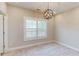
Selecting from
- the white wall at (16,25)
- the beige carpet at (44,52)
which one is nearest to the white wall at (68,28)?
the beige carpet at (44,52)

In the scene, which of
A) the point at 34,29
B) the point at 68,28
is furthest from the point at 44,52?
the point at 68,28

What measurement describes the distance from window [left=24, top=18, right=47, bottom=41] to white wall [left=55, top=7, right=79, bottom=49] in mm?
806

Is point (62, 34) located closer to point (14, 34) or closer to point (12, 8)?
point (14, 34)

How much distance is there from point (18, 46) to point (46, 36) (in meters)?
1.81

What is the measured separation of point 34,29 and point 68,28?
169 centimetres

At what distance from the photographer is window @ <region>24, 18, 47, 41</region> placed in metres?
4.06

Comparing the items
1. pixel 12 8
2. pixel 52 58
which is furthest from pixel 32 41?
pixel 52 58

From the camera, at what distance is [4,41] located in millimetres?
3039

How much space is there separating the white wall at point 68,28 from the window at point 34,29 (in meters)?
0.81

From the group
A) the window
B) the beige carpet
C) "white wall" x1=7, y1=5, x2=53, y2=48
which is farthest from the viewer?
the window

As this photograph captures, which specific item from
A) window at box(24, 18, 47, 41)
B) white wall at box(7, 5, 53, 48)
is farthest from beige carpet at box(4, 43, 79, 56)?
window at box(24, 18, 47, 41)

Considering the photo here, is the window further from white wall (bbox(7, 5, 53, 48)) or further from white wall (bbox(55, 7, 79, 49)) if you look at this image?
white wall (bbox(55, 7, 79, 49))

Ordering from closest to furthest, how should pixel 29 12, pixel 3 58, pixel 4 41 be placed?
pixel 3 58, pixel 4 41, pixel 29 12

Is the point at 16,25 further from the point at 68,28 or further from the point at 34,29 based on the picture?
the point at 68,28
